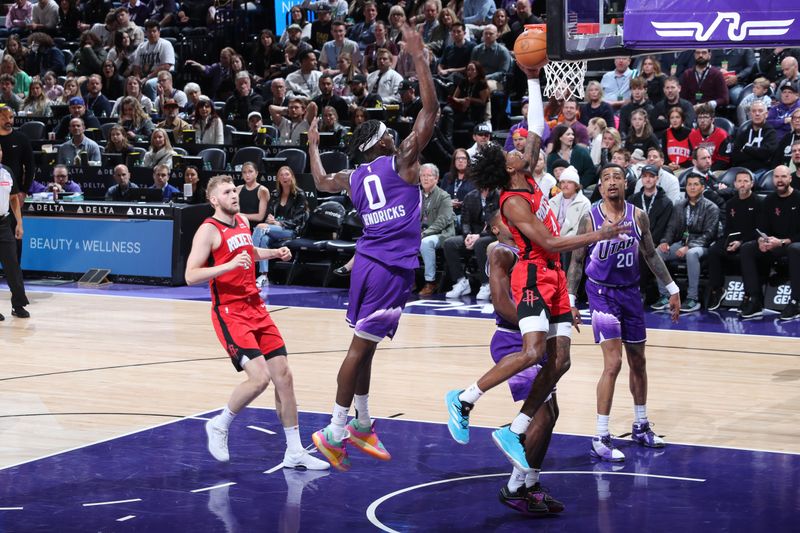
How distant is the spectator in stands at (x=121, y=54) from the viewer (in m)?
22.2

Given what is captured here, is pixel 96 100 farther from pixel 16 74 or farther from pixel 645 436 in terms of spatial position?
pixel 645 436

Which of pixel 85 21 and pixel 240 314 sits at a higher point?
pixel 85 21

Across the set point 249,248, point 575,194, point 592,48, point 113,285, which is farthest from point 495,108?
point 249,248

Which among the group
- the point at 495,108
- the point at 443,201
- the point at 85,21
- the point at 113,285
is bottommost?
the point at 113,285

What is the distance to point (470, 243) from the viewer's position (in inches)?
570

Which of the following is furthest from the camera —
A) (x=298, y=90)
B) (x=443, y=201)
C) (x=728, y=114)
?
(x=298, y=90)

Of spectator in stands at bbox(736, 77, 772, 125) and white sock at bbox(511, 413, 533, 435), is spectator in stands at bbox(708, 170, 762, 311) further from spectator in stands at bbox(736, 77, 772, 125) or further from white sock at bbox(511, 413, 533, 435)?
white sock at bbox(511, 413, 533, 435)

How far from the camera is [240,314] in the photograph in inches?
282

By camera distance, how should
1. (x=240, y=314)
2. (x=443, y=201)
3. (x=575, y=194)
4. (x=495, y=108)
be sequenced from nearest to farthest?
1. (x=240, y=314)
2. (x=575, y=194)
3. (x=443, y=201)
4. (x=495, y=108)

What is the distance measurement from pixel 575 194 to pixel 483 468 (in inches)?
265

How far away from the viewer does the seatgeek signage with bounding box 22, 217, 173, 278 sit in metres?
16.0

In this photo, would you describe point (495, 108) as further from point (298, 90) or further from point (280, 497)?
point (280, 497)

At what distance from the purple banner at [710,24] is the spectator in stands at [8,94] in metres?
15.9

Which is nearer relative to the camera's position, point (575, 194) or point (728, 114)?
point (575, 194)
